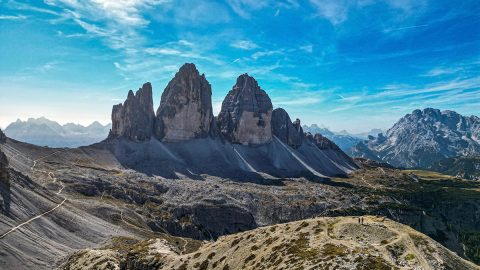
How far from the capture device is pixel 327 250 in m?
45.1

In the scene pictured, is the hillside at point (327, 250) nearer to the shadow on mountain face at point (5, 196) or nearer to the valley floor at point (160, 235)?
the valley floor at point (160, 235)

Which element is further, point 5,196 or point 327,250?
point 5,196

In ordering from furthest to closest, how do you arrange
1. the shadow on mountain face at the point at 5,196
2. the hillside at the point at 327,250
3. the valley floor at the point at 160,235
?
the shadow on mountain face at the point at 5,196
the valley floor at the point at 160,235
the hillside at the point at 327,250

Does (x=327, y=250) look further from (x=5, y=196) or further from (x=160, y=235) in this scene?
(x=160, y=235)

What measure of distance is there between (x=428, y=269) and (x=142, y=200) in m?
173

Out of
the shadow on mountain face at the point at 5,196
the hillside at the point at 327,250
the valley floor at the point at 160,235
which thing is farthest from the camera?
the shadow on mountain face at the point at 5,196

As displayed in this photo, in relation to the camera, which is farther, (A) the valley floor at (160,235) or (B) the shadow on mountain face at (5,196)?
(B) the shadow on mountain face at (5,196)

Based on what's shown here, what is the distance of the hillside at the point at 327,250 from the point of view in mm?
40500

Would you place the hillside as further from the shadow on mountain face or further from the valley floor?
the shadow on mountain face

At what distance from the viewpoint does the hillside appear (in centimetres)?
4050

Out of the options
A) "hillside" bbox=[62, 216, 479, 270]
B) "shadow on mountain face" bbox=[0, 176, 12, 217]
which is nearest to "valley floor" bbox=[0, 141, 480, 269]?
"hillside" bbox=[62, 216, 479, 270]

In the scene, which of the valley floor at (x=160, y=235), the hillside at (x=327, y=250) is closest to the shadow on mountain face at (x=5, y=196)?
the valley floor at (x=160, y=235)

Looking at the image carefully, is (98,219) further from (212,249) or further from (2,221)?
(212,249)

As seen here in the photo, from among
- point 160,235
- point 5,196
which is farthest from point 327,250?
point 160,235
